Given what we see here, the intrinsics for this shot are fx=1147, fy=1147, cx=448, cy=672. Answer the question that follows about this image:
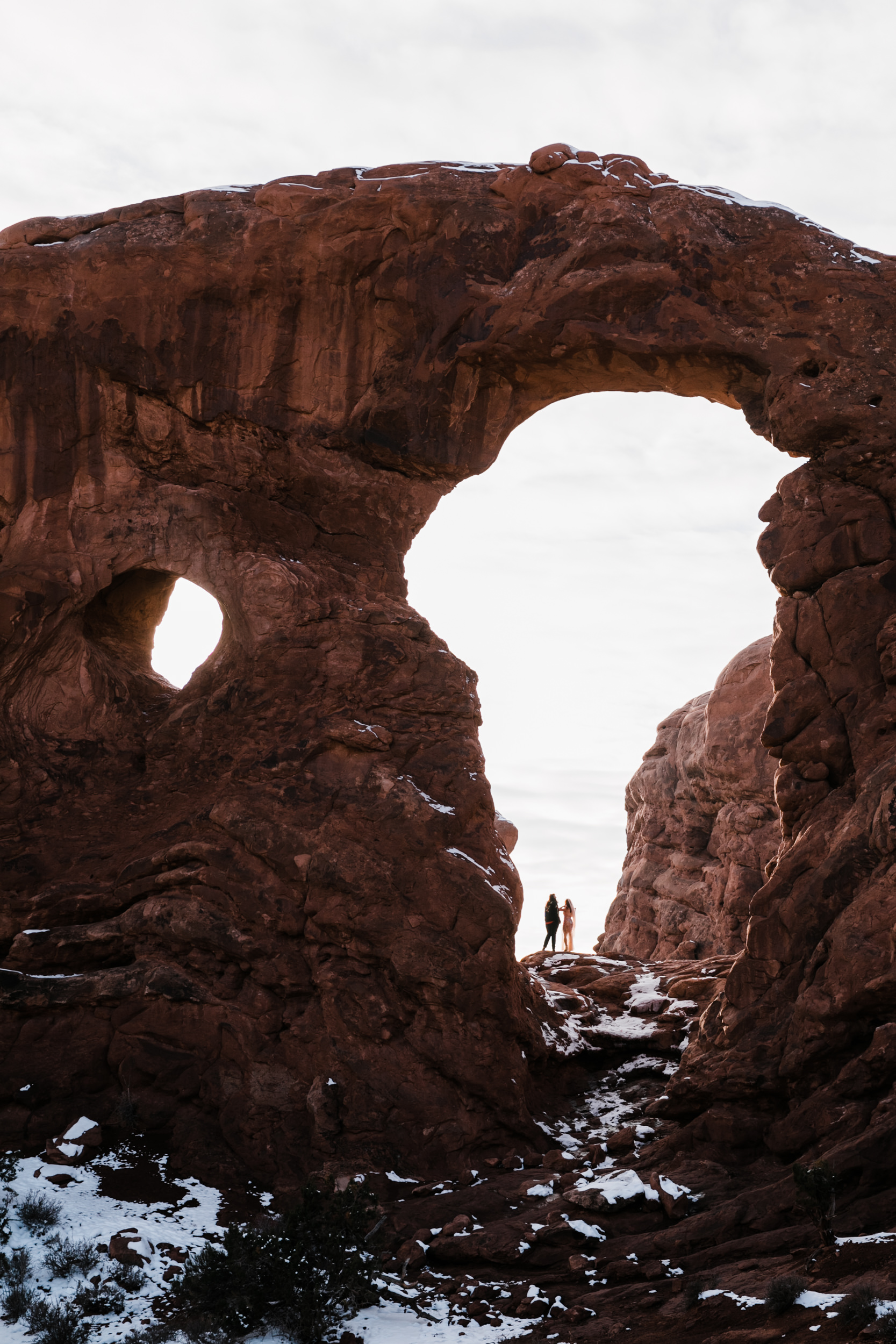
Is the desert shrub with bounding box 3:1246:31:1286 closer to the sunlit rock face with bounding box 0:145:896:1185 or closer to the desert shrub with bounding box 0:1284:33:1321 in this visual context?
the desert shrub with bounding box 0:1284:33:1321

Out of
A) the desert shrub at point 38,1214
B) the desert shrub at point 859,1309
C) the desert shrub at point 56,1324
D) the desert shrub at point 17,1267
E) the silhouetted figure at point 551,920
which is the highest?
the silhouetted figure at point 551,920

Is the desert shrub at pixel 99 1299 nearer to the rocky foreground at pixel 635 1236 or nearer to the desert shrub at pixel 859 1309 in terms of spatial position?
the rocky foreground at pixel 635 1236

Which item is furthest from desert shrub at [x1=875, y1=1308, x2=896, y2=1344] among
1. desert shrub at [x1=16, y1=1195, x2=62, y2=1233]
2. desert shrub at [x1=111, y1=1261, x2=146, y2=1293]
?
desert shrub at [x1=16, y1=1195, x2=62, y2=1233]

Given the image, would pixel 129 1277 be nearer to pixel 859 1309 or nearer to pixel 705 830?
pixel 859 1309

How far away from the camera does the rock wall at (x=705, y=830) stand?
2558 cm

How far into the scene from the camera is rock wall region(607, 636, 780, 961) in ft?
83.9

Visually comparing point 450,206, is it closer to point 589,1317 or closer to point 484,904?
point 484,904

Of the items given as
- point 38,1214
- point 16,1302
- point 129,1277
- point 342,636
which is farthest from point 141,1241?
point 342,636

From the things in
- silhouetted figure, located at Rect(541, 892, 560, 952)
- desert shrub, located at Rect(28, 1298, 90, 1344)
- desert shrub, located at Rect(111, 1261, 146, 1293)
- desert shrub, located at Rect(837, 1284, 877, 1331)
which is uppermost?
silhouetted figure, located at Rect(541, 892, 560, 952)

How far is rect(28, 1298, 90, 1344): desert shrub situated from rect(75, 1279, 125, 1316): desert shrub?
0.09m

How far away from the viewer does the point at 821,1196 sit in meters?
10.7

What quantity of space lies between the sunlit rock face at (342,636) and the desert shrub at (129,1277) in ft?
7.50

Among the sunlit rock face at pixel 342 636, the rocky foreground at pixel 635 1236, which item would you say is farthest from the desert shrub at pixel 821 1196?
the sunlit rock face at pixel 342 636

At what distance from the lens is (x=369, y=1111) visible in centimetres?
1426
